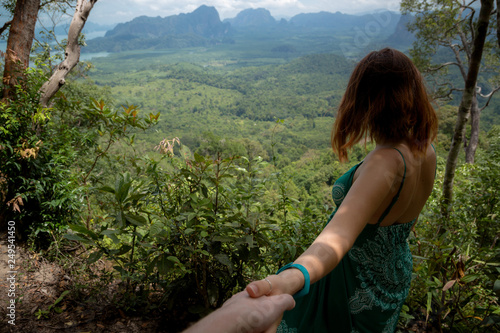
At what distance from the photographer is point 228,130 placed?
38344 millimetres

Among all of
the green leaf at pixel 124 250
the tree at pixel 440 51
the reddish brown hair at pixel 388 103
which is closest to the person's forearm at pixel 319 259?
the reddish brown hair at pixel 388 103

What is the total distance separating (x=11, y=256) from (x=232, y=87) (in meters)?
75.7

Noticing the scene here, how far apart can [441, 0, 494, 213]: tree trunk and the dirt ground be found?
7.61ft

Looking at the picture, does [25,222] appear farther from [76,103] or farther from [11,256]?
[76,103]

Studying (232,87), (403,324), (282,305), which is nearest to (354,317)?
(282,305)

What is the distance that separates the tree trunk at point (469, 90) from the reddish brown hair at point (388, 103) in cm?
140

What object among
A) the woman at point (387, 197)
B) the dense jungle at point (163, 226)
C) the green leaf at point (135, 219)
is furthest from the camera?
the dense jungle at point (163, 226)

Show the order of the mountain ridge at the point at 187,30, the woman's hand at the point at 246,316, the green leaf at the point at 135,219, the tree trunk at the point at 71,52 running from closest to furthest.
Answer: the woman's hand at the point at 246,316 < the green leaf at the point at 135,219 < the tree trunk at the point at 71,52 < the mountain ridge at the point at 187,30

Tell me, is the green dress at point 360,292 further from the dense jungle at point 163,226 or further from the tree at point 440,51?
the tree at point 440,51

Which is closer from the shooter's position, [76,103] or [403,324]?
[403,324]

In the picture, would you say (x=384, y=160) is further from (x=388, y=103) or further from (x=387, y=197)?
(x=388, y=103)

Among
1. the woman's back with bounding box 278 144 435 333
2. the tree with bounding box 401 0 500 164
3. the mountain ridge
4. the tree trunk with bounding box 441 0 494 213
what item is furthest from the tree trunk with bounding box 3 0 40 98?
the mountain ridge

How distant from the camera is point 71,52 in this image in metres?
2.82

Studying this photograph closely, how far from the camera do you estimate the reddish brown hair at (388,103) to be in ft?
2.82
